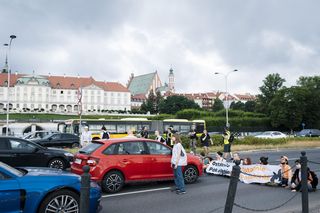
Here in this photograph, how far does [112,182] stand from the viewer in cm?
995

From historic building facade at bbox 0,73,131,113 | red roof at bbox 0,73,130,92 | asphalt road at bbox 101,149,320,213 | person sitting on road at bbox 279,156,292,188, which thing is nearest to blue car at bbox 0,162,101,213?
asphalt road at bbox 101,149,320,213

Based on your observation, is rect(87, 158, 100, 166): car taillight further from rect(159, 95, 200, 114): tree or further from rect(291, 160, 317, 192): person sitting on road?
rect(159, 95, 200, 114): tree

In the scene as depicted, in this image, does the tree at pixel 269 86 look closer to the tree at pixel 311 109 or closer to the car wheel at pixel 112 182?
the tree at pixel 311 109

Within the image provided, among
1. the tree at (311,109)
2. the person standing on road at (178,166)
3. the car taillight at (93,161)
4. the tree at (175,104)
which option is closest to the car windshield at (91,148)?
the car taillight at (93,161)

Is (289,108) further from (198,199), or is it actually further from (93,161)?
(93,161)

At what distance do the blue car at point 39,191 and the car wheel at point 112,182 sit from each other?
3.09 m

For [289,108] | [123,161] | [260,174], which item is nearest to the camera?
[123,161]

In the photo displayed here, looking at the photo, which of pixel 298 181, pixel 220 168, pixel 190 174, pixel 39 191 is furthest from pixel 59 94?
pixel 39 191

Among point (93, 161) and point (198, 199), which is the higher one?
point (93, 161)

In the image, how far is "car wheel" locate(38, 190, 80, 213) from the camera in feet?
19.8

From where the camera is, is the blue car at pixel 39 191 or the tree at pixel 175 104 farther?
the tree at pixel 175 104

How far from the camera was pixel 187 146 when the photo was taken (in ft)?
87.6

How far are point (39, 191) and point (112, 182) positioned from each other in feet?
13.6

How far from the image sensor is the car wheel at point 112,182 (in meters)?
9.86
